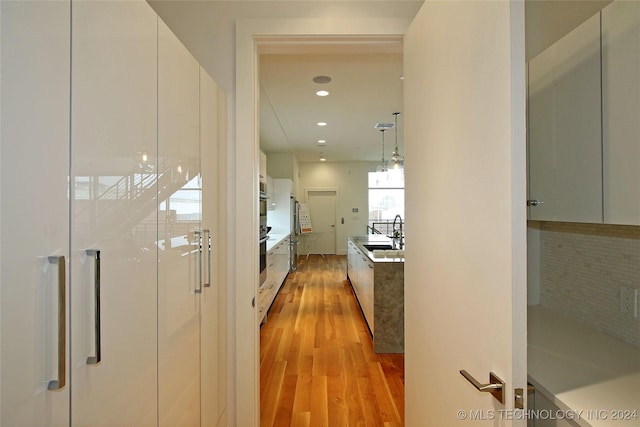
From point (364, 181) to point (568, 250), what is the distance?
28.0 feet

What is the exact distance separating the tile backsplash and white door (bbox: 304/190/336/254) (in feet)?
27.7

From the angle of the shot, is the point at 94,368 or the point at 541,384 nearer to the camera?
the point at 94,368

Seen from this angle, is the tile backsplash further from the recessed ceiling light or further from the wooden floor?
the recessed ceiling light

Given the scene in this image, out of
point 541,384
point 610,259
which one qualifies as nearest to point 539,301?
point 610,259

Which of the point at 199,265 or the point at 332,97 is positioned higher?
the point at 332,97

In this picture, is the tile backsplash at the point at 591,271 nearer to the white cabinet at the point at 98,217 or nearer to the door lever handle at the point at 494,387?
the door lever handle at the point at 494,387

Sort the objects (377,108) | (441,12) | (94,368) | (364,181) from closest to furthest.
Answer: (94,368) < (441,12) < (377,108) < (364,181)

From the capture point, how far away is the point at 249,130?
5.72 ft

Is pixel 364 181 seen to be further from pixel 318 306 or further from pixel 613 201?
pixel 613 201

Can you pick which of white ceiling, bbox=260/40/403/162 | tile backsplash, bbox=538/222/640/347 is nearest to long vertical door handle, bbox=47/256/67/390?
white ceiling, bbox=260/40/403/162

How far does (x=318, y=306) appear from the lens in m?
4.84

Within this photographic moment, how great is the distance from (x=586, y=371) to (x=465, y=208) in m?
0.69

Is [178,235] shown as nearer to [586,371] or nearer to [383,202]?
[586,371]

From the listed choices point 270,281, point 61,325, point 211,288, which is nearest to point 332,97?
point 270,281
